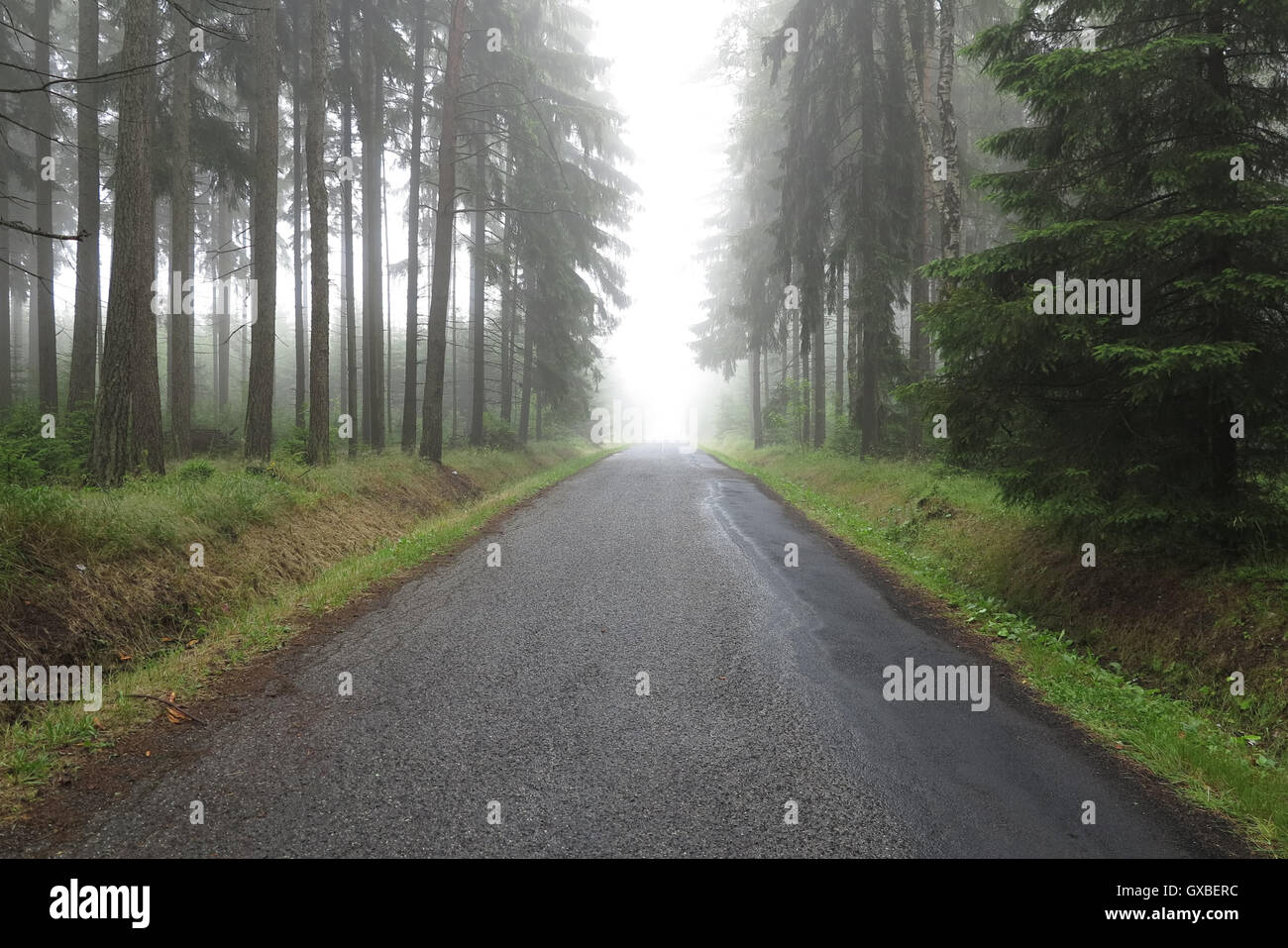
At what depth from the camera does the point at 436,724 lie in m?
4.12

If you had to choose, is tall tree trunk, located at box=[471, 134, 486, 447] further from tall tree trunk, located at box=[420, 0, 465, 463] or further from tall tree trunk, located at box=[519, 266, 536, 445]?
tall tree trunk, located at box=[420, 0, 465, 463]

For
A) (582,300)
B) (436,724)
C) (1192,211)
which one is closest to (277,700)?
(436,724)

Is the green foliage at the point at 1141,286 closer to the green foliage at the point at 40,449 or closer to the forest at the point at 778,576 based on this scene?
the forest at the point at 778,576

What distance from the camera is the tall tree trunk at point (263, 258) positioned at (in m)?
11.3

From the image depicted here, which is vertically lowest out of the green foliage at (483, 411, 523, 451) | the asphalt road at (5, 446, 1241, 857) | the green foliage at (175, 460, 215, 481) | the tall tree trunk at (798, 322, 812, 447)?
the asphalt road at (5, 446, 1241, 857)

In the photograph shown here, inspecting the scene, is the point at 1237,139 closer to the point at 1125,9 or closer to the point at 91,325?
the point at 1125,9

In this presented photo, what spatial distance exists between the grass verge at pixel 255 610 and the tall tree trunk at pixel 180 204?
371 cm

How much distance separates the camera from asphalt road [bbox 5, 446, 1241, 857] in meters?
3.06

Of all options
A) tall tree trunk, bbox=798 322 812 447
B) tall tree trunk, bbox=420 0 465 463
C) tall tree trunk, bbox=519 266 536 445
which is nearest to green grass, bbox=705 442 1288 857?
tall tree trunk, bbox=420 0 465 463

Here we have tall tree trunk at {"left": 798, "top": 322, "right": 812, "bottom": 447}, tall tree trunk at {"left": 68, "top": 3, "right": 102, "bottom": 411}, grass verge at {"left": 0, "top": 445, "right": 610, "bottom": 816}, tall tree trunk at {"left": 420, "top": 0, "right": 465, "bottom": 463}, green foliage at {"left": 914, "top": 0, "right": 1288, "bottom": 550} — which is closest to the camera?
grass verge at {"left": 0, "top": 445, "right": 610, "bottom": 816}

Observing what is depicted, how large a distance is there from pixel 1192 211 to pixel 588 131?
60.7 feet

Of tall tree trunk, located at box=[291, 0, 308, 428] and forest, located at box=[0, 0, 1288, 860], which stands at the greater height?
tall tree trunk, located at box=[291, 0, 308, 428]

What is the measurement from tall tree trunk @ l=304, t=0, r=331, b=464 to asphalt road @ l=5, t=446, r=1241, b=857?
6.95m

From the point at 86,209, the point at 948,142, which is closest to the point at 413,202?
the point at 86,209
